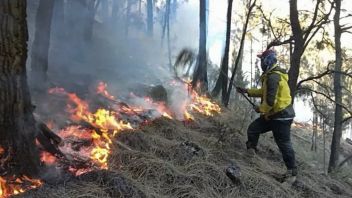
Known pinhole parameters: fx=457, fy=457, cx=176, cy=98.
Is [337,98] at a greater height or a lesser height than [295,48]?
lesser

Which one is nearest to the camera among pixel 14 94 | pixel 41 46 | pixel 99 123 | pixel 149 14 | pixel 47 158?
pixel 14 94

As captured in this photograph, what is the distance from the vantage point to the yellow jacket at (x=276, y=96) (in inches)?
285

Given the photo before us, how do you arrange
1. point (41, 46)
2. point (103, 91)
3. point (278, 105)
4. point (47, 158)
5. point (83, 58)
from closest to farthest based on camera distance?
point (47, 158), point (278, 105), point (41, 46), point (103, 91), point (83, 58)

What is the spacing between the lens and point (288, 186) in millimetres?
7172

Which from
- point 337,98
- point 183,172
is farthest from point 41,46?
point 337,98

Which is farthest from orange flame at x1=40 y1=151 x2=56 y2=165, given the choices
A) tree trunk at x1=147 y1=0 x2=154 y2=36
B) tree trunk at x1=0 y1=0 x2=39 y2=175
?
tree trunk at x1=147 y1=0 x2=154 y2=36

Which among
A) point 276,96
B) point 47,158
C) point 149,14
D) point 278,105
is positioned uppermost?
point 149,14

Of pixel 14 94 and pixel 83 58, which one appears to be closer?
pixel 14 94

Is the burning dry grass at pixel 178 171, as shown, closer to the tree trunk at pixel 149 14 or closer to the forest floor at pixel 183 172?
the forest floor at pixel 183 172

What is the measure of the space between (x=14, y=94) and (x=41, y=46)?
207 inches

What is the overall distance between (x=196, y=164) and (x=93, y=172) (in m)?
1.79

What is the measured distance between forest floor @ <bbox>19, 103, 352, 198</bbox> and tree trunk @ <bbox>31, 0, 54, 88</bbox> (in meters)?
2.78

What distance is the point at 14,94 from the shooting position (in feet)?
15.8

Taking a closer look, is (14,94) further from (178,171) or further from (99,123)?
(99,123)
